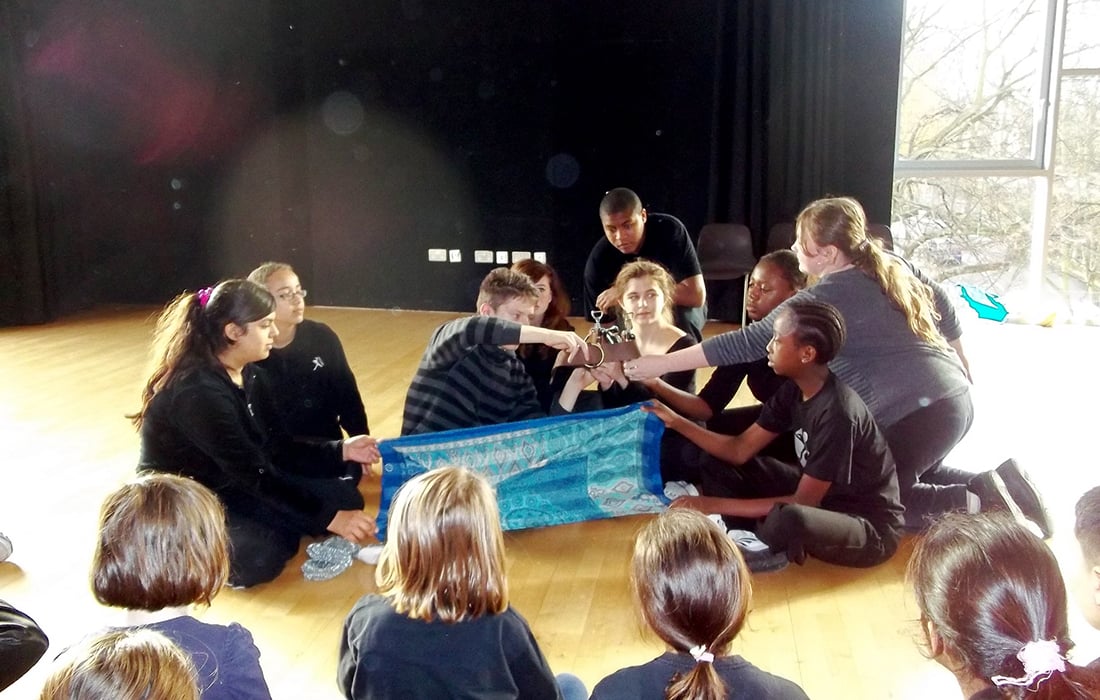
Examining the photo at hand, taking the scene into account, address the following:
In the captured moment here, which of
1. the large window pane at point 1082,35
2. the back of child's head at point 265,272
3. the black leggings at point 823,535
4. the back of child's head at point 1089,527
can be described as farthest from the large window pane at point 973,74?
the back of child's head at point 1089,527

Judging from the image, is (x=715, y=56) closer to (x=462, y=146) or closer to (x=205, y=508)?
(x=462, y=146)

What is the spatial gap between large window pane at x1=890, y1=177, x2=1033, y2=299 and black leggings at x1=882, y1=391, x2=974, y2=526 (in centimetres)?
458

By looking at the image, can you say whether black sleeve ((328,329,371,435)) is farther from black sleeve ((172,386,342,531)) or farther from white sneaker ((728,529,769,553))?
white sneaker ((728,529,769,553))

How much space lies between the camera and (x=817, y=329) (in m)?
3.02

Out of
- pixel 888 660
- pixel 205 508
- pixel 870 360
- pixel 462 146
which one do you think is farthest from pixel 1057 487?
pixel 462 146

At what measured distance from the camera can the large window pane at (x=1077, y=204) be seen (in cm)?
729

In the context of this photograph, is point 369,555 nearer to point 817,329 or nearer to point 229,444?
point 229,444

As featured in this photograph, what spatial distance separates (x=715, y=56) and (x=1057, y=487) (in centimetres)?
455

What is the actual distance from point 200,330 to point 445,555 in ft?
5.11

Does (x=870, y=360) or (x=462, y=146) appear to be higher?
(x=462, y=146)

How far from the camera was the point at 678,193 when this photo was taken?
7641 mm

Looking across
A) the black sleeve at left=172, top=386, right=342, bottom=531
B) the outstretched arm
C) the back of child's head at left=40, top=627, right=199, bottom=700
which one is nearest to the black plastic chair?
the outstretched arm

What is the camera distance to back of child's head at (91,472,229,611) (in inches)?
66.7

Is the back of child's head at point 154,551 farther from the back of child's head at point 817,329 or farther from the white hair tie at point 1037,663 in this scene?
the back of child's head at point 817,329
